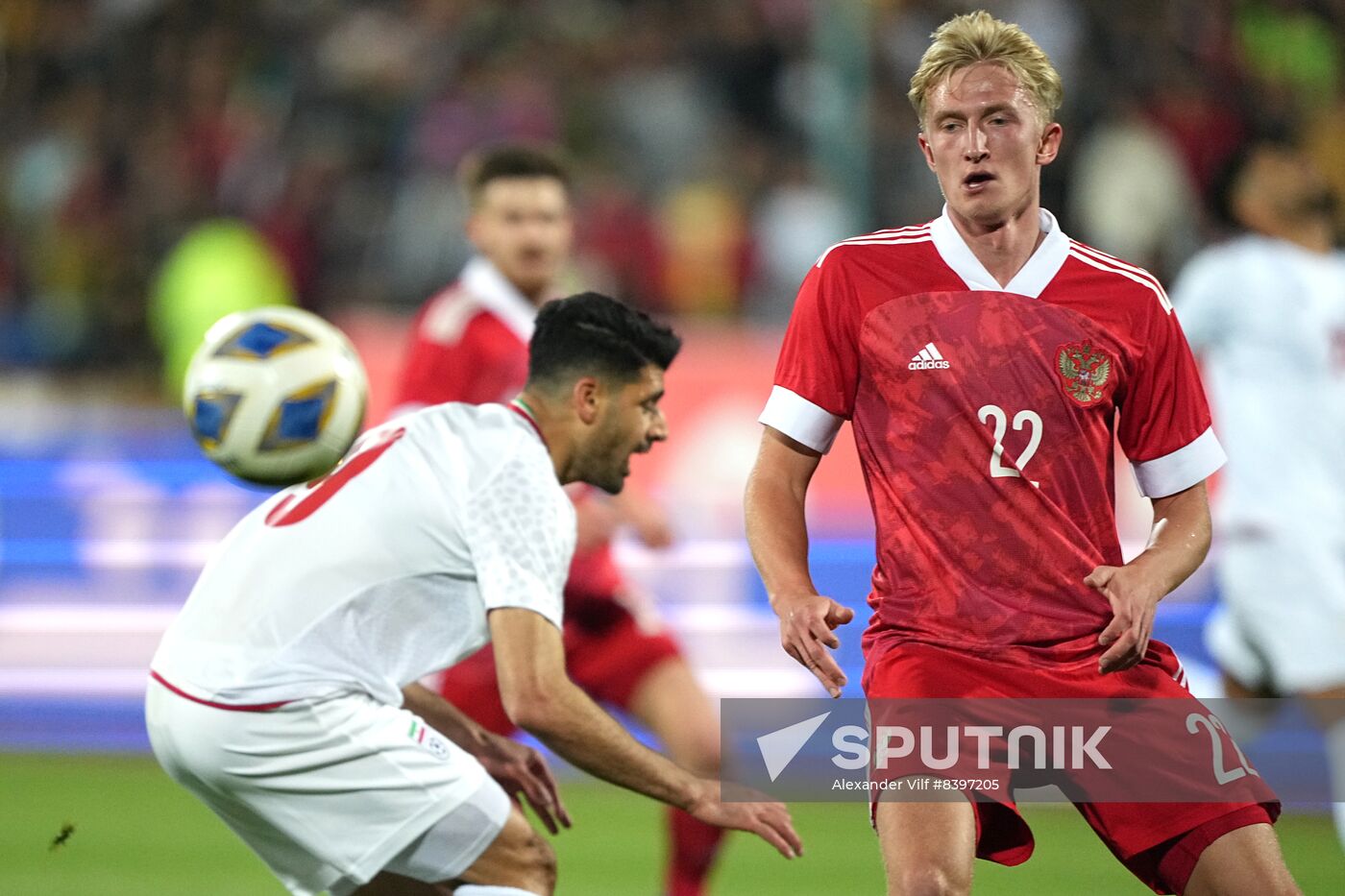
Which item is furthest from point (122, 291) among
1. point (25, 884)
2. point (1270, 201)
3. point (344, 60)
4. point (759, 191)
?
point (1270, 201)

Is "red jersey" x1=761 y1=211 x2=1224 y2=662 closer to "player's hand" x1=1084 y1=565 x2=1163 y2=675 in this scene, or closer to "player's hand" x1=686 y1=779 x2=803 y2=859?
"player's hand" x1=1084 y1=565 x2=1163 y2=675

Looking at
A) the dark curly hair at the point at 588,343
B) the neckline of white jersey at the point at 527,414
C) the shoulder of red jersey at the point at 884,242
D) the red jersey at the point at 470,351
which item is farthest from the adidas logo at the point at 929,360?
the red jersey at the point at 470,351

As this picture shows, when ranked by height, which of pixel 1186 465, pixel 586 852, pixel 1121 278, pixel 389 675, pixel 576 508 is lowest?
pixel 586 852

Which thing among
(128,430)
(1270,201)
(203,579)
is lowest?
(128,430)

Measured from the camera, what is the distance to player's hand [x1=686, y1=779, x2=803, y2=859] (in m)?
4.02

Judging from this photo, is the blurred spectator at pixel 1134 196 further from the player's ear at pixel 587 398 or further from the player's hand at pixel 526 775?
the player's hand at pixel 526 775

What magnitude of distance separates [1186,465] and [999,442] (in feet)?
1.40

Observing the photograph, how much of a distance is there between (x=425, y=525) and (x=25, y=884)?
3.48 meters

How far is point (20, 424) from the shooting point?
1091 cm

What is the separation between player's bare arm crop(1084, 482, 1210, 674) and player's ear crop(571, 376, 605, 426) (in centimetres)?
126

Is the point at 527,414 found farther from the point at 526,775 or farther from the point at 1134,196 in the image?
the point at 1134,196

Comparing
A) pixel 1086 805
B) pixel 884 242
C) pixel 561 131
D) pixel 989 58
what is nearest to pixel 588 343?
pixel 884 242

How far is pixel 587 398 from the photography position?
464cm

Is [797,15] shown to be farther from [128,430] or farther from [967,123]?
[967,123]
